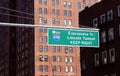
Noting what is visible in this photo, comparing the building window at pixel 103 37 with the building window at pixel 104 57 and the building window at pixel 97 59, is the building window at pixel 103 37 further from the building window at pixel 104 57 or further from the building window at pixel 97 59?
the building window at pixel 97 59

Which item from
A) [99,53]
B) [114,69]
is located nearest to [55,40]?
[114,69]

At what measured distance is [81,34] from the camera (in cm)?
3162

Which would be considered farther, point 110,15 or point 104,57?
point 104,57

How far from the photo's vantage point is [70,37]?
3164 cm

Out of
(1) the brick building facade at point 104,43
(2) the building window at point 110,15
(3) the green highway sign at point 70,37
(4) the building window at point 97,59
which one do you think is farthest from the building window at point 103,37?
(3) the green highway sign at point 70,37

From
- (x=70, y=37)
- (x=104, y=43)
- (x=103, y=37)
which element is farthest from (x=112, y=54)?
(x=70, y=37)

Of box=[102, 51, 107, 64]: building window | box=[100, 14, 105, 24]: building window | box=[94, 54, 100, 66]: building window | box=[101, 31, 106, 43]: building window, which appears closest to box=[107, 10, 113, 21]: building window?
box=[100, 14, 105, 24]: building window

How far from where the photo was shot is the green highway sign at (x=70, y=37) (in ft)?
103

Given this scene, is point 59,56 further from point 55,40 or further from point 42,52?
point 55,40

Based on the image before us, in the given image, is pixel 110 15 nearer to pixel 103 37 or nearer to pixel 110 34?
pixel 110 34

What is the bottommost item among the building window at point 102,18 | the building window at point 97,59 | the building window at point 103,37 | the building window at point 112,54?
the building window at point 97,59

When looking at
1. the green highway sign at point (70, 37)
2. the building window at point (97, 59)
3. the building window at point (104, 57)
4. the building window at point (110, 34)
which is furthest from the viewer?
the building window at point (97, 59)

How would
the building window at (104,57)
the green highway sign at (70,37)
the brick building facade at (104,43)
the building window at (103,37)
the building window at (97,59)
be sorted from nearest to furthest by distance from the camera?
the green highway sign at (70,37) → the brick building facade at (104,43) → the building window at (104,57) → the building window at (103,37) → the building window at (97,59)

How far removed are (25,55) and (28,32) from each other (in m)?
9.04
